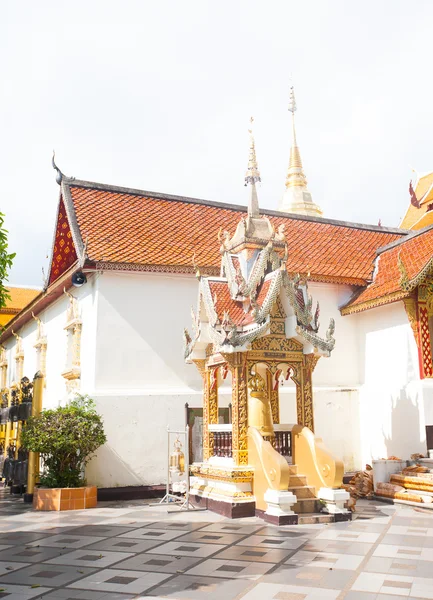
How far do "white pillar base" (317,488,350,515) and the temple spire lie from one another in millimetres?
20876

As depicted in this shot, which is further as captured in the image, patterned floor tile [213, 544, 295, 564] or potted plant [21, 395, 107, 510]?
potted plant [21, 395, 107, 510]

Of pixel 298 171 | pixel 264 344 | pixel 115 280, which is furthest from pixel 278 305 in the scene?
pixel 298 171

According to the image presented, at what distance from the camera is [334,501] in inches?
339

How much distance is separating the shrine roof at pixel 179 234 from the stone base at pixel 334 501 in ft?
18.1

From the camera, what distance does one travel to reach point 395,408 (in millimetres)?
11992

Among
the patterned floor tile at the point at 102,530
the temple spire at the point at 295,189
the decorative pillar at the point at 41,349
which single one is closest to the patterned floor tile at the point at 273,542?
the patterned floor tile at the point at 102,530

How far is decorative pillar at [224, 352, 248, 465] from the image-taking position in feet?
30.3

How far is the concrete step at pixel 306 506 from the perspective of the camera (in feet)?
28.7

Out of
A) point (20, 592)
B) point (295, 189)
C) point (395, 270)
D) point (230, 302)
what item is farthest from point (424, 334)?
point (295, 189)

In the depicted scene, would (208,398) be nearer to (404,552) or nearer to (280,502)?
(280,502)

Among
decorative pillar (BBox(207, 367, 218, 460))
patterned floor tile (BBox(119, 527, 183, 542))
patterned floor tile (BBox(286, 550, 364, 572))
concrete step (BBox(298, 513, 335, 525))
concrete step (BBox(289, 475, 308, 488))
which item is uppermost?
decorative pillar (BBox(207, 367, 218, 460))

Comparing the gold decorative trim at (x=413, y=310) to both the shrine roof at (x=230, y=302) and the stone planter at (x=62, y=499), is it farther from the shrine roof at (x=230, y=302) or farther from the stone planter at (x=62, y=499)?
the stone planter at (x=62, y=499)

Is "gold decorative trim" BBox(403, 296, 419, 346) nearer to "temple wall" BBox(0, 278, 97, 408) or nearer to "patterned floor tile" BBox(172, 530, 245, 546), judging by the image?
"patterned floor tile" BBox(172, 530, 245, 546)

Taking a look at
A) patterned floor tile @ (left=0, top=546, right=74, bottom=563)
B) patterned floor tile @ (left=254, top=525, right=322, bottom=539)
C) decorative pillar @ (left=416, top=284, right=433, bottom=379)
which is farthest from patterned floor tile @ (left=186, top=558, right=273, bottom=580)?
decorative pillar @ (left=416, top=284, right=433, bottom=379)
